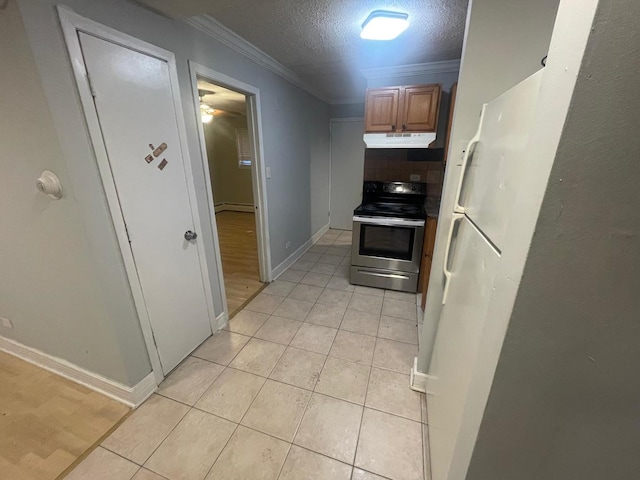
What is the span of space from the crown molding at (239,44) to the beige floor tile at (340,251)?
2.39 m

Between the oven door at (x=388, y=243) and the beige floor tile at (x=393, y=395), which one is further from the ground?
the oven door at (x=388, y=243)

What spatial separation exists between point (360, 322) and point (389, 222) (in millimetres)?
1082

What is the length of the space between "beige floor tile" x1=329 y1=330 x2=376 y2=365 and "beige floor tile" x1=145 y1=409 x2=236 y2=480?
892 mm

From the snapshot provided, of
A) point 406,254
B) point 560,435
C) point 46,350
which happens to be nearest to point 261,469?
point 560,435

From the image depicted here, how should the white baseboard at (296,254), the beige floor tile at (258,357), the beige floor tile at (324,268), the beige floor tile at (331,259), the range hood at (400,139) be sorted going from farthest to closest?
1. the beige floor tile at (331,259)
2. the beige floor tile at (324,268)
3. the white baseboard at (296,254)
4. the range hood at (400,139)
5. the beige floor tile at (258,357)

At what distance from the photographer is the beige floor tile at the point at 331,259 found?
3742 mm

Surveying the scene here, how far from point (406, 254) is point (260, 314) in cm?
166

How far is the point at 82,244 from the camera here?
1.34 m

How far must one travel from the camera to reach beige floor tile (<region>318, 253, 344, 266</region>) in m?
3.74

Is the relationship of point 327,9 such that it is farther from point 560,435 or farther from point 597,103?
point 560,435

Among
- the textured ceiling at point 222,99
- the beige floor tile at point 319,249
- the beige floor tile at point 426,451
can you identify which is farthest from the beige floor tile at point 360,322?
the textured ceiling at point 222,99

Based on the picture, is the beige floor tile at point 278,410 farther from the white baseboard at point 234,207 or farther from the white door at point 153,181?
the white baseboard at point 234,207

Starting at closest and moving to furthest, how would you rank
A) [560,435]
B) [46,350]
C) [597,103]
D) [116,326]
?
1. [597,103]
2. [560,435]
3. [116,326]
4. [46,350]

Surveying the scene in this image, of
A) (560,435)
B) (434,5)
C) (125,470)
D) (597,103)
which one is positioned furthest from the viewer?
(434,5)
